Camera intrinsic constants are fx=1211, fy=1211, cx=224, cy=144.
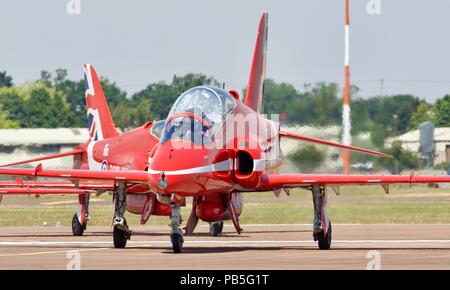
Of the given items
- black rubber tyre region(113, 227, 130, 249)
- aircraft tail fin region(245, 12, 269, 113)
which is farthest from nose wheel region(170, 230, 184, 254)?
aircraft tail fin region(245, 12, 269, 113)

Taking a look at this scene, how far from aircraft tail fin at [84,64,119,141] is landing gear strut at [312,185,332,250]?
38.3 feet

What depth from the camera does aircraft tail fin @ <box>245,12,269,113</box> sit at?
103 ft

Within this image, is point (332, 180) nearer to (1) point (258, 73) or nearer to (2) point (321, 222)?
(2) point (321, 222)

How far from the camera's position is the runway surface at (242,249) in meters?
20.5

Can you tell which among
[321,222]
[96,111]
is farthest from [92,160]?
[321,222]

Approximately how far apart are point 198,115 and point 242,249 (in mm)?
3237

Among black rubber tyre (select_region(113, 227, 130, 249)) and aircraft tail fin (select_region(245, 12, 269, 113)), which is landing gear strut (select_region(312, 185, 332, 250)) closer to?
black rubber tyre (select_region(113, 227, 130, 249))

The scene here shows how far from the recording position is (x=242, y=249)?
25203mm

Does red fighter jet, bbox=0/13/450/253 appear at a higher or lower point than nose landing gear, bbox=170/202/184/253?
higher

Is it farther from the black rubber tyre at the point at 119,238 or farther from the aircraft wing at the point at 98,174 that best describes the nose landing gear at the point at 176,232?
the black rubber tyre at the point at 119,238

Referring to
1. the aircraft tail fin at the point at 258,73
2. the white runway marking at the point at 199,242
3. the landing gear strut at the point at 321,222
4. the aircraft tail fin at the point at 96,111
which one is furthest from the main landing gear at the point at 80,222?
the landing gear strut at the point at 321,222

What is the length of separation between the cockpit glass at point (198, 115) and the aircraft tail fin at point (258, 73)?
659 centimetres
